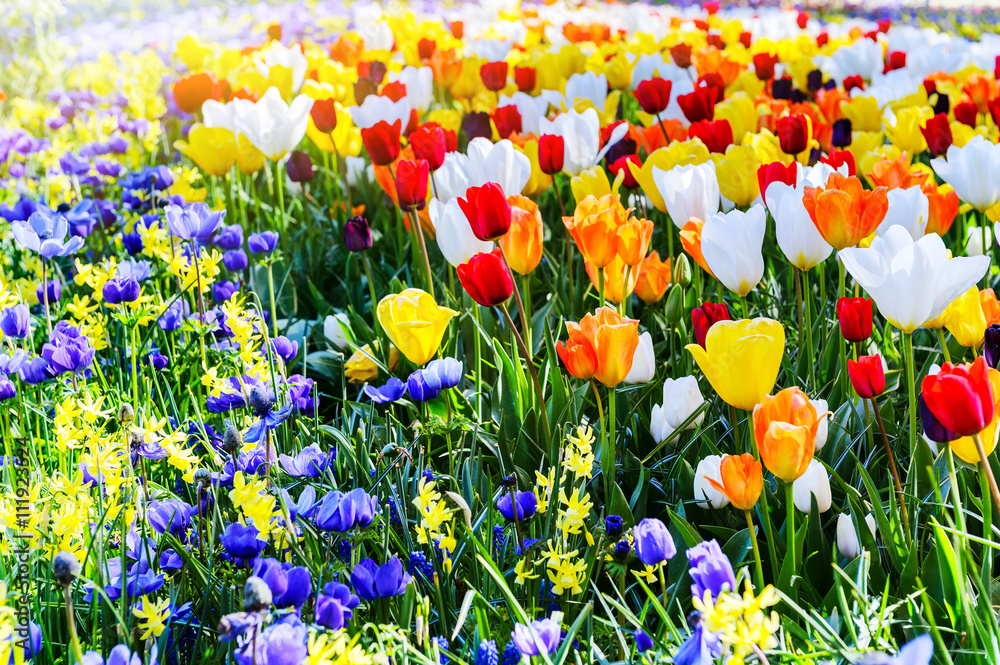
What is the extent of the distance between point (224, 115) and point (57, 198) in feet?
3.46

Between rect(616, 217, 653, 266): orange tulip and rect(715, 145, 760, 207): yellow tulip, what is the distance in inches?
18.0

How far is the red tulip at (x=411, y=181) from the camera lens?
2.10 metres

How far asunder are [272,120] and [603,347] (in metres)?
1.65

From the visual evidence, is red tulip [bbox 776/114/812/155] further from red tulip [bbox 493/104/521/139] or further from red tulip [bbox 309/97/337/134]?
red tulip [bbox 309/97/337/134]

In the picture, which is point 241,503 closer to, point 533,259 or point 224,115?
point 533,259

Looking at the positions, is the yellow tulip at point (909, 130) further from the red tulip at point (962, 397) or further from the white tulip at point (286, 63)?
the white tulip at point (286, 63)

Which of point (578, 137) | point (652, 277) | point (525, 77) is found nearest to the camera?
point (652, 277)

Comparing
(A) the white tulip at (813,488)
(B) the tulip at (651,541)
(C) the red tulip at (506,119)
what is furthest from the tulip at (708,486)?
(C) the red tulip at (506,119)

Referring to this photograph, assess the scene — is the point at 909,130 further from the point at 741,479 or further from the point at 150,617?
the point at 150,617

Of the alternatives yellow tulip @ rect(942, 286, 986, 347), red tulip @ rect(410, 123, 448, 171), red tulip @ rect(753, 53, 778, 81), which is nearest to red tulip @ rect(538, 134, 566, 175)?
red tulip @ rect(410, 123, 448, 171)

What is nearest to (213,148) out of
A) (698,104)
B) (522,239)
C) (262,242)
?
(262,242)

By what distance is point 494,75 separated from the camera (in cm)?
363

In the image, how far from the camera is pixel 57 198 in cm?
339

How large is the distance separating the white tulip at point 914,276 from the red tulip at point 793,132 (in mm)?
1018
